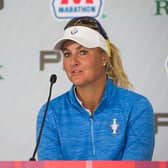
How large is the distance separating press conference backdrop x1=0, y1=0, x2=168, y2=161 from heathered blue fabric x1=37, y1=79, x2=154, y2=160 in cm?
9

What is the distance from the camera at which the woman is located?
58.1 inches

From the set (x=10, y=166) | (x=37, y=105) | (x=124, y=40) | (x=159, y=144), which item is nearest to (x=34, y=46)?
(x=37, y=105)

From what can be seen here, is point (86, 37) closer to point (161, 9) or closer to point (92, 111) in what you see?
point (92, 111)

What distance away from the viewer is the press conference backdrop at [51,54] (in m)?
1.66

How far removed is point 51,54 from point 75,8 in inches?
7.6

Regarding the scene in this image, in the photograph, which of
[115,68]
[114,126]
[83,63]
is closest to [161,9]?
[115,68]

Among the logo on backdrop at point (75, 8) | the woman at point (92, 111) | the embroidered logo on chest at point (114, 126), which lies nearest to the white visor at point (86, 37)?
the woman at point (92, 111)

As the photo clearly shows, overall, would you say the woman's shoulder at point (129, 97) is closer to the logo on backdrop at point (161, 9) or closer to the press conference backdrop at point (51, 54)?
the press conference backdrop at point (51, 54)

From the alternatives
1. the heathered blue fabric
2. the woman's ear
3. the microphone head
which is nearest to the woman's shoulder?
the heathered blue fabric

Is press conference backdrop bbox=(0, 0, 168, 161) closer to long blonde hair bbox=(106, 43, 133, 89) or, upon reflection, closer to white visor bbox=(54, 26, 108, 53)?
long blonde hair bbox=(106, 43, 133, 89)

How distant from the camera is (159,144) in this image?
164cm

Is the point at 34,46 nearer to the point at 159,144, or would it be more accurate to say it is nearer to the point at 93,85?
the point at 93,85

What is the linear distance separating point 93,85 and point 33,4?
1.33 feet

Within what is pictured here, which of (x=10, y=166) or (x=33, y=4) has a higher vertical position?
(x=33, y=4)
